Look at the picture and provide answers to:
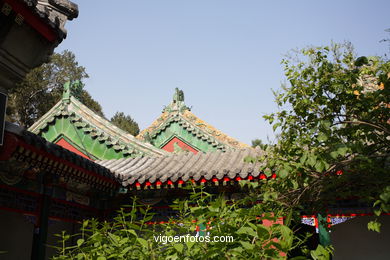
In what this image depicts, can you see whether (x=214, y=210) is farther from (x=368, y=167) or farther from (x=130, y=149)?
(x=130, y=149)

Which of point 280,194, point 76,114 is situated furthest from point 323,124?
point 76,114

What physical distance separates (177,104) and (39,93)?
1642 cm

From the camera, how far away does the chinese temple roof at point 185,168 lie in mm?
6535

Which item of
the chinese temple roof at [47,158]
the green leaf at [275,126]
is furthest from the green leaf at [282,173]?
the chinese temple roof at [47,158]

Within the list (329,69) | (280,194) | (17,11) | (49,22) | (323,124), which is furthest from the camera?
(280,194)

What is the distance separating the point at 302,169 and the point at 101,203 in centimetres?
546

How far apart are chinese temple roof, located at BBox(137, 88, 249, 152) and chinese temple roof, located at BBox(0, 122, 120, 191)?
280 inches

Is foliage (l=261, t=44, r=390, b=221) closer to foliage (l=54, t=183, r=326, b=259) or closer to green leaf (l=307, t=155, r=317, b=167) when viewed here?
green leaf (l=307, t=155, r=317, b=167)

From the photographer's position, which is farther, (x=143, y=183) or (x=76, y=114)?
(x=76, y=114)

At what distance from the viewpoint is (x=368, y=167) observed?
12.7ft

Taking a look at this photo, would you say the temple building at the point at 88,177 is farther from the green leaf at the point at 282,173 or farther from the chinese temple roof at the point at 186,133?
the chinese temple roof at the point at 186,133

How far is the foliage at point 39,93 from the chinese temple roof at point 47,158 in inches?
766

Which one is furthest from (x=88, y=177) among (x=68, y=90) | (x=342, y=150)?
(x=68, y=90)

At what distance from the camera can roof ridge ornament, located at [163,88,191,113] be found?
14.6 m
